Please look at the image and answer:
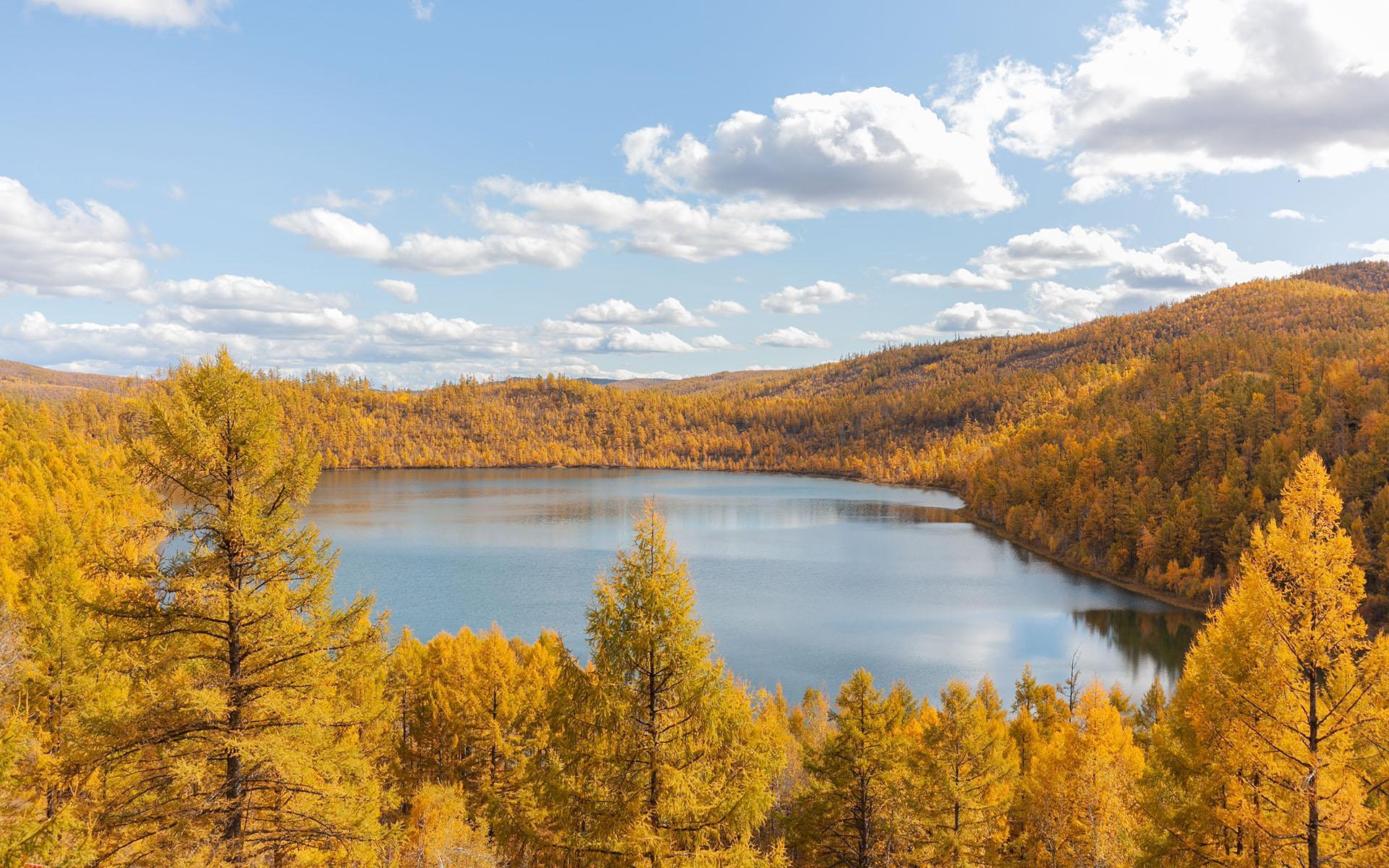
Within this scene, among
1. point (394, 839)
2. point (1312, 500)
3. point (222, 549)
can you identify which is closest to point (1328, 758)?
point (1312, 500)

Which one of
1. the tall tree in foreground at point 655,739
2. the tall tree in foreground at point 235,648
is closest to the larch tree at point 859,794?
the tall tree in foreground at point 655,739

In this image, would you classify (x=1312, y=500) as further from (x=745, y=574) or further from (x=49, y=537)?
(x=745, y=574)

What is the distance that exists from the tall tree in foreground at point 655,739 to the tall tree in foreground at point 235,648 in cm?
286

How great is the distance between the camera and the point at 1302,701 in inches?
427

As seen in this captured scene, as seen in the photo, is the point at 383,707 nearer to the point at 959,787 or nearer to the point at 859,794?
the point at 859,794

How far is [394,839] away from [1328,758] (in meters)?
13.9

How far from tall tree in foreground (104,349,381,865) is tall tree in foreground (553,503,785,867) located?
2856 mm

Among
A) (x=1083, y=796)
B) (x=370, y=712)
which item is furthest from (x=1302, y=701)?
(x=1083, y=796)

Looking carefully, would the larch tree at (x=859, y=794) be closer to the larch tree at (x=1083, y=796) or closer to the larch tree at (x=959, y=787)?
the larch tree at (x=959, y=787)

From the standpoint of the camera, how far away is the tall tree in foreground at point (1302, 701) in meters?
10.4

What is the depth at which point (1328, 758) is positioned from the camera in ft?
34.4

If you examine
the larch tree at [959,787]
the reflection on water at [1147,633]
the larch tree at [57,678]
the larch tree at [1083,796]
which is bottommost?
the reflection on water at [1147,633]

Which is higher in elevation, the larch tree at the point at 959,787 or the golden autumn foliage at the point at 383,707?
the golden autumn foliage at the point at 383,707

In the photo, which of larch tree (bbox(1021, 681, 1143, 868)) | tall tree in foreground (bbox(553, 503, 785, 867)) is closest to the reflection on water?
larch tree (bbox(1021, 681, 1143, 868))
